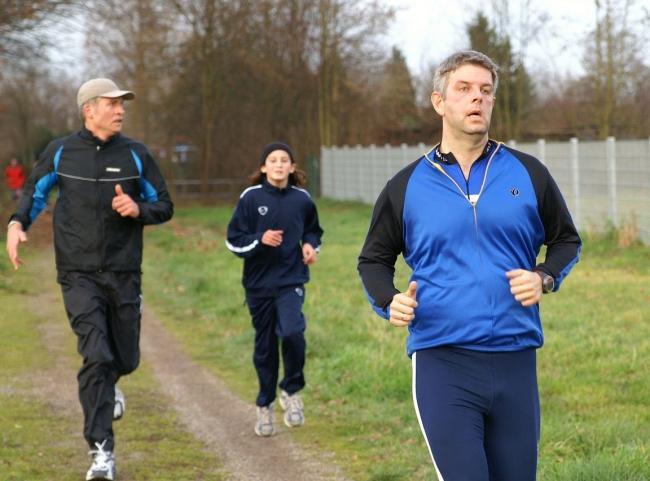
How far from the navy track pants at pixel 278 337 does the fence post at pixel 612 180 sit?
44.6ft

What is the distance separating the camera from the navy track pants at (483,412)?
4.09 meters

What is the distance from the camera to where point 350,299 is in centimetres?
1438

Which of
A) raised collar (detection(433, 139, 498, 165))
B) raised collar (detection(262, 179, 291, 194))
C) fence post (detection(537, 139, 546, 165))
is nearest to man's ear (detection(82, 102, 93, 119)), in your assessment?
raised collar (detection(262, 179, 291, 194))

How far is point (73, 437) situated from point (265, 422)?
4.24 feet

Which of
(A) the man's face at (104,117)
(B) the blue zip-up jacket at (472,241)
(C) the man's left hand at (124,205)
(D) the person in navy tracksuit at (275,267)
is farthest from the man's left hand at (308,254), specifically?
(B) the blue zip-up jacket at (472,241)

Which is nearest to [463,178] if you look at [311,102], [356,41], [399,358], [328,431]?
[328,431]

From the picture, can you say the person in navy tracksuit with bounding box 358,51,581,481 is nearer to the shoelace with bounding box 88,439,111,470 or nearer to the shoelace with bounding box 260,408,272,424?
the shoelace with bounding box 88,439,111,470

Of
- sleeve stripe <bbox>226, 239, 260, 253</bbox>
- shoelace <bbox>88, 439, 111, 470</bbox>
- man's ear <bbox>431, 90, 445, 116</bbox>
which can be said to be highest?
man's ear <bbox>431, 90, 445, 116</bbox>

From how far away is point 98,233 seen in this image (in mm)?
7004

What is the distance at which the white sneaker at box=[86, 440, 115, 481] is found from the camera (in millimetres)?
6711

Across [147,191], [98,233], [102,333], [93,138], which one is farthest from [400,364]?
[93,138]

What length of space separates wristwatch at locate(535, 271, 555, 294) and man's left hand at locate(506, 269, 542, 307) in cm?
9

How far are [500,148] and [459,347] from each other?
74 centimetres

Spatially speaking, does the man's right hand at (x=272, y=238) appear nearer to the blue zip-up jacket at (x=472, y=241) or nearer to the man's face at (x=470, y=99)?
the blue zip-up jacket at (x=472, y=241)
